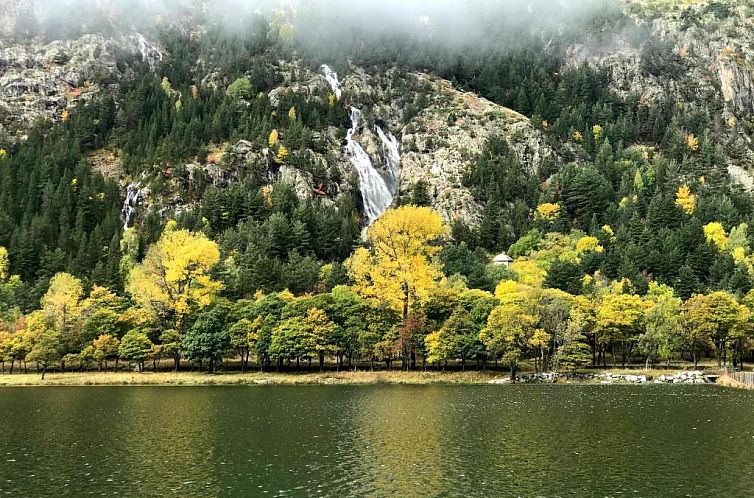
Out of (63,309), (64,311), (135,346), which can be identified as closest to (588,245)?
(135,346)

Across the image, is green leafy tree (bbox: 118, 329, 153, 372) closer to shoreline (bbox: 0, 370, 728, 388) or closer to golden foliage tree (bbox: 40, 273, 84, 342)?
shoreline (bbox: 0, 370, 728, 388)

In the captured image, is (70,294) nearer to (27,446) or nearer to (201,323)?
(201,323)

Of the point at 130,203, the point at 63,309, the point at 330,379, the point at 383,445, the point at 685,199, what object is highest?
the point at 130,203

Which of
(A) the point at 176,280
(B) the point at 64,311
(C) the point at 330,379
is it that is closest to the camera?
(C) the point at 330,379

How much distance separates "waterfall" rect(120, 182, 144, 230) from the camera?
192000 millimetres

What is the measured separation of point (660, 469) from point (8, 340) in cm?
9842

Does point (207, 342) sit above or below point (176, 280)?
below

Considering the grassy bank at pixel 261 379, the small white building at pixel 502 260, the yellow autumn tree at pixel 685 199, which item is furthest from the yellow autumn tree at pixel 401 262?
the yellow autumn tree at pixel 685 199

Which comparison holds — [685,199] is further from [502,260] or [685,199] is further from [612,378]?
[612,378]

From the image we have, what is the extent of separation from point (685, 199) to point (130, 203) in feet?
537

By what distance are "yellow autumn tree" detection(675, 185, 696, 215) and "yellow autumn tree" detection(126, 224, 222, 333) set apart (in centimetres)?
13132

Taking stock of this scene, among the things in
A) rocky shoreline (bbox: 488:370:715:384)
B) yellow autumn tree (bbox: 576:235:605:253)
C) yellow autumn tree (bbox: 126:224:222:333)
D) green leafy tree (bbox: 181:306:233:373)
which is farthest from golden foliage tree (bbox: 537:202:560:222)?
green leafy tree (bbox: 181:306:233:373)

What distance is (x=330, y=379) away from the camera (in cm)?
9312

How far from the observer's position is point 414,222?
98938 mm
